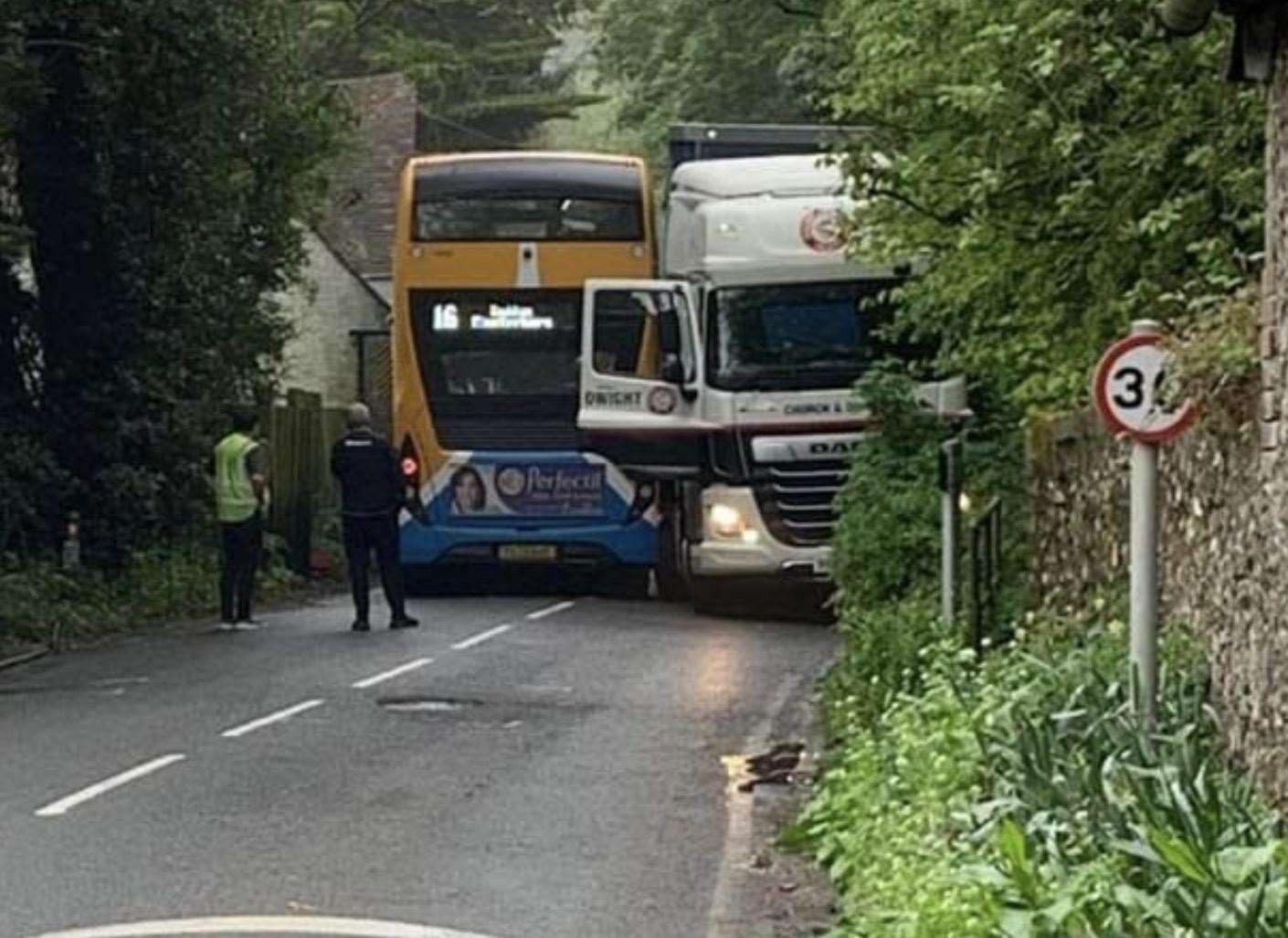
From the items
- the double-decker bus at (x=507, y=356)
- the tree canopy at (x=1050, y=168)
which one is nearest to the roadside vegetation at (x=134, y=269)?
the double-decker bus at (x=507, y=356)

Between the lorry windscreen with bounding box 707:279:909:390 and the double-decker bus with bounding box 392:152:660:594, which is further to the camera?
the double-decker bus with bounding box 392:152:660:594

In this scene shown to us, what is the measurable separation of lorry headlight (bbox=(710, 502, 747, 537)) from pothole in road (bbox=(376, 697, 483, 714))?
22.6 ft

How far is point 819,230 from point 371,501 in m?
4.61

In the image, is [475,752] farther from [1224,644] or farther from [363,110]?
[363,110]

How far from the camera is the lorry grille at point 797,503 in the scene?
23719 mm

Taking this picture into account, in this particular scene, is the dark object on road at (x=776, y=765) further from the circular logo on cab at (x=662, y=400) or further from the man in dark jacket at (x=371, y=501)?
the circular logo on cab at (x=662, y=400)

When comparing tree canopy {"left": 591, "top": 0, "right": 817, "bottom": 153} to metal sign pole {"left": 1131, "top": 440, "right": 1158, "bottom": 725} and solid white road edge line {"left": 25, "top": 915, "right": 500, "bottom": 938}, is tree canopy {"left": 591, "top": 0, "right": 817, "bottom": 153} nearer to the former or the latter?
solid white road edge line {"left": 25, "top": 915, "right": 500, "bottom": 938}

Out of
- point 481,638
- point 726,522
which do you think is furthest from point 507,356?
point 481,638

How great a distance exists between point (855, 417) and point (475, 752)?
946 centimetres

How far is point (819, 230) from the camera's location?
23.1 meters

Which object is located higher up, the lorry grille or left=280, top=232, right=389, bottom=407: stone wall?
left=280, top=232, right=389, bottom=407: stone wall

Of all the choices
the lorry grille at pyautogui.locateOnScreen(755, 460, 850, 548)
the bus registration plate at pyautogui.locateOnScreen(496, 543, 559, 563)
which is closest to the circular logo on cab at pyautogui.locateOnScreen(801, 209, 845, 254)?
the lorry grille at pyautogui.locateOnScreen(755, 460, 850, 548)

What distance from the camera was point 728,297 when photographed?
2353cm

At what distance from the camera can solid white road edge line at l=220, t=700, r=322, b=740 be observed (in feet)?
50.3
